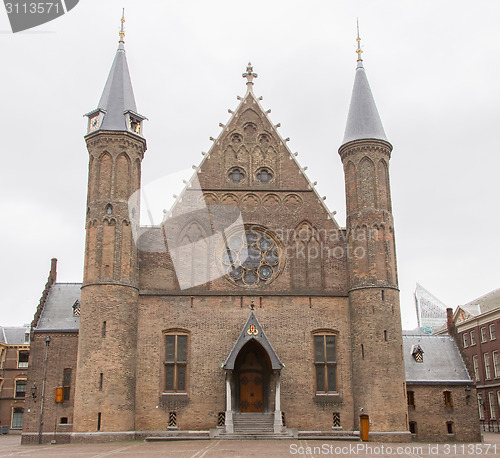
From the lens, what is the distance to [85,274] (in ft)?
102

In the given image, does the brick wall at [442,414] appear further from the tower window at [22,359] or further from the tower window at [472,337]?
the tower window at [22,359]

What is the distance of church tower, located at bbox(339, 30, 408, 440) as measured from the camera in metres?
29.5

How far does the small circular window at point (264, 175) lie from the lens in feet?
113

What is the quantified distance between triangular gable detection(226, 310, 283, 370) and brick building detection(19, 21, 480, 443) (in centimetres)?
10

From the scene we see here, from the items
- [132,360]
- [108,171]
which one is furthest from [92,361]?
[108,171]

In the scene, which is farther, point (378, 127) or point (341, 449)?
point (378, 127)

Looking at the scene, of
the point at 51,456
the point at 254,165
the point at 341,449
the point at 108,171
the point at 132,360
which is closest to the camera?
the point at 51,456

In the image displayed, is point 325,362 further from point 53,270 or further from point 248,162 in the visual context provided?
point 53,270

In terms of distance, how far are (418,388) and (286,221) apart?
39.8 ft

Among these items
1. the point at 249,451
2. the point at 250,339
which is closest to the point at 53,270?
the point at 250,339

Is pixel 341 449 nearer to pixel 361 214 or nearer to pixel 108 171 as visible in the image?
pixel 361 214

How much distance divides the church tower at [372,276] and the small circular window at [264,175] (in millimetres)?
4345

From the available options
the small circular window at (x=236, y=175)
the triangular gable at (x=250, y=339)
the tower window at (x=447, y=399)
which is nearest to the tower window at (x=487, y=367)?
the tower window at (x=447, y=399)

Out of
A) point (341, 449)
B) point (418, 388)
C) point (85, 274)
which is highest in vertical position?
point (85, 274)
